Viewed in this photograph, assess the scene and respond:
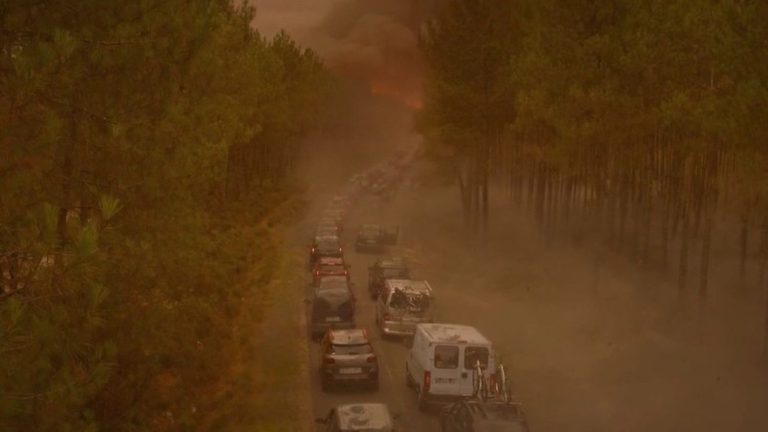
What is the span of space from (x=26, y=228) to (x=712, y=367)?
22190 millimetres

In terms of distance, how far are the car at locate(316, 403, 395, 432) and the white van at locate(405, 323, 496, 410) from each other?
12.6 ft

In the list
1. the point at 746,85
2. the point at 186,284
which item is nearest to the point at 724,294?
the point at 746,85

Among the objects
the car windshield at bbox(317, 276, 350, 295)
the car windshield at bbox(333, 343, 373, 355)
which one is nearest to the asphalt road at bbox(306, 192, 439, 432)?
the car windshield at bbox(333, 343, 373, 355)

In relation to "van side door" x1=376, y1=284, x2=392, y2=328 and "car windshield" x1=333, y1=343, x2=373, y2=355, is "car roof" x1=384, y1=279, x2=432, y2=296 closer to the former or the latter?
"van side door" x1=376, y1=284, x2=392, y2=328

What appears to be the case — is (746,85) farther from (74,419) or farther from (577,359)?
(74,419)

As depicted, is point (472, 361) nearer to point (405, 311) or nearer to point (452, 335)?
point (452, 335)

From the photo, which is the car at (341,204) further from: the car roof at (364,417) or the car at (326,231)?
the car roof at (364,417)

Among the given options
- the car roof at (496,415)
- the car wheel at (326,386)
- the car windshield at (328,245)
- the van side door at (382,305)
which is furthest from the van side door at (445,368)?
the car windshield at (328,245)

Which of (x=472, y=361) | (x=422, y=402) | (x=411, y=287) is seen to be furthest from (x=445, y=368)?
(x=411, y=287)

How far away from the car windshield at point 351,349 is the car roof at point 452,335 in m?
1.80

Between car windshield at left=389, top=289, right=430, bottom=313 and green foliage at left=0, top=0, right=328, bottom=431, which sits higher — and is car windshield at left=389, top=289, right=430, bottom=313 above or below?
below

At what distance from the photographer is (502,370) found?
17.8 metres

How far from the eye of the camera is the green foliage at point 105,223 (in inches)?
254

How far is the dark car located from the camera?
49.6ft
